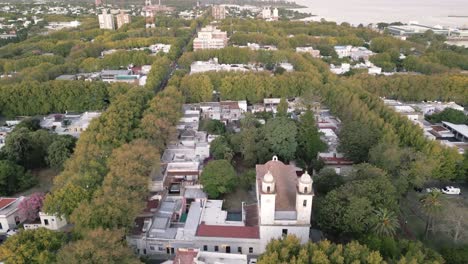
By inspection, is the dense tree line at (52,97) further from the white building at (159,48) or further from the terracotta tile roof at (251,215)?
the white building at (159,48)

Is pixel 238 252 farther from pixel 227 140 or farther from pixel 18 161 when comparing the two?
pixel 18 161

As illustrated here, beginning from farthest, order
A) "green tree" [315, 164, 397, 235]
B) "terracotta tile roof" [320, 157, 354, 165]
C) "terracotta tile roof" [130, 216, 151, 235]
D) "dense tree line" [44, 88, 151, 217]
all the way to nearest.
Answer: "terracotta tile roof" [320, 157, 354, 165]
"dense tree line" [44, 88, 151, 217]
"terracotta tile roof" [130, 216, 151, 235]
"green tree" [315, 164, 397, 235]

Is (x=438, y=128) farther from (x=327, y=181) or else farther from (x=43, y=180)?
(x=43, y=180)

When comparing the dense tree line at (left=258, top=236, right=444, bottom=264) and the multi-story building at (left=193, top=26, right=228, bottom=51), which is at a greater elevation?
the multi-story building at (left=193, top=26, right=228, bottom=51)

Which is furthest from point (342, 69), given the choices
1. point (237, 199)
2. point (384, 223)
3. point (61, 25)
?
point (61, 25)

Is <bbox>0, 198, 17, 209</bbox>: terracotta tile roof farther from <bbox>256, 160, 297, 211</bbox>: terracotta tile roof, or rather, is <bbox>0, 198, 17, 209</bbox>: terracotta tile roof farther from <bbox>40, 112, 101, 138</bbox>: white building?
<bbox>256, 160, 297, 211</bbox>: terracotta tile roof

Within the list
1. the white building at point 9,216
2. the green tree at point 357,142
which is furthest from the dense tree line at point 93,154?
the green tree at point 357,142

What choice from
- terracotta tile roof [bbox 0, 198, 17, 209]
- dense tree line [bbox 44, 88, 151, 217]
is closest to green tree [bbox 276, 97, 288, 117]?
dense tree line [bbox 44, 88, 151, 217]
